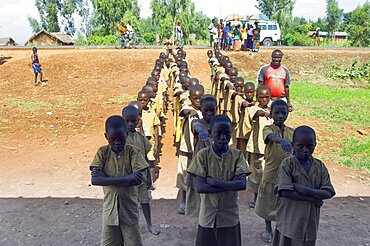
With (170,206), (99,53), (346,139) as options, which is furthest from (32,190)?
(99,53)

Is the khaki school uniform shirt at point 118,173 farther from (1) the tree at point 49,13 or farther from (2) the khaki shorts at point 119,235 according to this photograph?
(1) the tree at point 49,13

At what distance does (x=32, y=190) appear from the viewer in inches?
201

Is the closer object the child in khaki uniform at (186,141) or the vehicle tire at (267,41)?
the child in khaki uniform at (186,141)

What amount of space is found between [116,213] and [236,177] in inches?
35.8

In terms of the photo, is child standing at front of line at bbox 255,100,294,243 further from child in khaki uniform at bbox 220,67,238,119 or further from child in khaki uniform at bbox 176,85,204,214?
child in khaki uniform at bbox 220,67,238,119

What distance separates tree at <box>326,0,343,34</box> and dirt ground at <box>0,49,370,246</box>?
36869 mm

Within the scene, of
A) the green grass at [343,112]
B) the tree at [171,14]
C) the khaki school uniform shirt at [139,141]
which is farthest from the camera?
the tree at [171,14]

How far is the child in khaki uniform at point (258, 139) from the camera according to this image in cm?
414

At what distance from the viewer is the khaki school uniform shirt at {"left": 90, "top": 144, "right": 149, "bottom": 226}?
274 cm

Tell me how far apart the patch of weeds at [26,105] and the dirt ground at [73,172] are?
0.03m

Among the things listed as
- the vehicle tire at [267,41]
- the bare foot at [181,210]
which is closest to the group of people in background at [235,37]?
the vehicle tire at [267,41]

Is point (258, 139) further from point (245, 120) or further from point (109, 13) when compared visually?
point (109, 13)

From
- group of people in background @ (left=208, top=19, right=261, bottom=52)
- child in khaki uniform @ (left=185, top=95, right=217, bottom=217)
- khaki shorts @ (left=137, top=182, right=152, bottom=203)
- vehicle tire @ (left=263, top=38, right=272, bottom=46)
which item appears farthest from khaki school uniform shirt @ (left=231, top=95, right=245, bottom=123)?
vehicle tire @ (left=263, top=38, right=272, bottom=46)

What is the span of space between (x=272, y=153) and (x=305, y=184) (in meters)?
0.88
